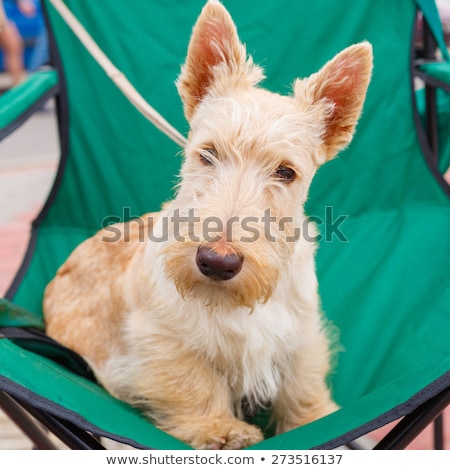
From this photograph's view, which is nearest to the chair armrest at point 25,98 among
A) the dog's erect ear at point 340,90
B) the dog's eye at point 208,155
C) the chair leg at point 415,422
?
the dog's eye at point 208,155

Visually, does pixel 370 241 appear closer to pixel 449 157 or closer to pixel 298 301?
pixel 449 157

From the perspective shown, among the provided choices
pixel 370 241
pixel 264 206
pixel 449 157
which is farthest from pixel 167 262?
pixel 449 157

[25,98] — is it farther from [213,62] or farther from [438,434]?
[438,434]

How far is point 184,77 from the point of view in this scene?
184cm

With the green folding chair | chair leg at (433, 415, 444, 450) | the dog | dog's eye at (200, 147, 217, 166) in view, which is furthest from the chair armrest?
chair leg at (433, 415, 444, 450)

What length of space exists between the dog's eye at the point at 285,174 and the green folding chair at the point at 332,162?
0.66 metres

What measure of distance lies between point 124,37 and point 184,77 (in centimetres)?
91

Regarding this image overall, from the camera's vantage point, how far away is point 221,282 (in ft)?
4.95

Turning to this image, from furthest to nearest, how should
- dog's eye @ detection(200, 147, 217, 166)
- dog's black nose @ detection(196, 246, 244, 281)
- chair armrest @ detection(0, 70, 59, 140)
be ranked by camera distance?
chair armrest @ detection(0, 70, 59, 140)
dog's eye @ detection(200, 147, 217, 166)
dog's black nose @ detection(196, 246, 244, 281)

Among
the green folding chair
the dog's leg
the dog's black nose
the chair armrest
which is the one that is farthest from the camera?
the green folding chair

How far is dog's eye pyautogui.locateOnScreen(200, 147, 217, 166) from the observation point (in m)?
1.70

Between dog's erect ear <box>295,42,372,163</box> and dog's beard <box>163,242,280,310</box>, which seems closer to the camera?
dog's beard <box>163,242,280,310</box>

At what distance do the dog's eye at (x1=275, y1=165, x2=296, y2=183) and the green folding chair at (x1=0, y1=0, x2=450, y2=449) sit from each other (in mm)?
662

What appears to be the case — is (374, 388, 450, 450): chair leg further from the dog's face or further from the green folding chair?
the green folding chair
